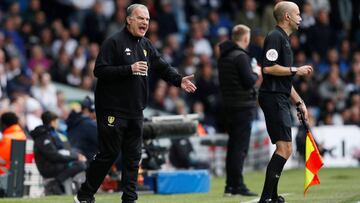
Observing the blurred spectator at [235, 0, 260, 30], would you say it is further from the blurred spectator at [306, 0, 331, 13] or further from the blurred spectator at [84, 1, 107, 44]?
the blurred spectator at [84, 1, 107, 44]

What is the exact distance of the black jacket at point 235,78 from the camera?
1462 centimetres

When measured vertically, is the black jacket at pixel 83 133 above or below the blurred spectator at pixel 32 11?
below

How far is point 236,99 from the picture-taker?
14.8m

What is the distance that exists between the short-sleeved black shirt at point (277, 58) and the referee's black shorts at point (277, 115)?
0.08 meters

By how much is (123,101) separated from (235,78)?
10.9 ft

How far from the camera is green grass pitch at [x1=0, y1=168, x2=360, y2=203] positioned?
532 inches

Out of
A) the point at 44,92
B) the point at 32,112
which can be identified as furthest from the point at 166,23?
the point at 32,112

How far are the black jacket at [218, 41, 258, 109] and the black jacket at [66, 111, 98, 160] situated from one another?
109 inches

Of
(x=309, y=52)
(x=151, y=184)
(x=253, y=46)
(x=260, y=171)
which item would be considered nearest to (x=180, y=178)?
(x=151, y=184)

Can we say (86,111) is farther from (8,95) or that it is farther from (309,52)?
(309,52)

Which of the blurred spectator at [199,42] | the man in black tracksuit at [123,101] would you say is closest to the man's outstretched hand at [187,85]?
the man in black tracksuit at [123,101]

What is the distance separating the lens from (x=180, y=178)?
1572cm

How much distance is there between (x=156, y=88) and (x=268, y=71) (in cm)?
1250

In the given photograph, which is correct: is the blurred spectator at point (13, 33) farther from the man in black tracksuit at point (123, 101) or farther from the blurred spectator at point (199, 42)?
the man in black tracksuit at point (123, 101)
